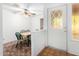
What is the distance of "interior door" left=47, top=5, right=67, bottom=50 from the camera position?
1.96 m

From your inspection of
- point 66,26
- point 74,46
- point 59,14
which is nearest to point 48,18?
point 59,14

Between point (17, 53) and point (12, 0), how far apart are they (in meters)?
0.95

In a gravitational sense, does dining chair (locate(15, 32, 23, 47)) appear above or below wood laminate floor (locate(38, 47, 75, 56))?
above

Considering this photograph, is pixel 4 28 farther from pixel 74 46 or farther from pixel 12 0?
pixel 74 46

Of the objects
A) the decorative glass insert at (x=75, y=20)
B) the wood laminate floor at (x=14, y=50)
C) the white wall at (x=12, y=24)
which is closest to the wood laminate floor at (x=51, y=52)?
the wood laminate floor at (x=14, y=50)

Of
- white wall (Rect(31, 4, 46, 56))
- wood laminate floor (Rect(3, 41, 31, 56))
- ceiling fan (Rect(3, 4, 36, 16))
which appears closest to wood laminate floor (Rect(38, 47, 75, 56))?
white wall (Rect(31, 4, 46, 56))

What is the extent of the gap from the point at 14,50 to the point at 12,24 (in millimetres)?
470

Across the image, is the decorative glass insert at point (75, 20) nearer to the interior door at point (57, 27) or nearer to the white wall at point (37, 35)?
the interior door at point (57, 27)

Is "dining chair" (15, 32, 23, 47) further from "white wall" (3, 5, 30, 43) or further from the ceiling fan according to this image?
the ceiling fan

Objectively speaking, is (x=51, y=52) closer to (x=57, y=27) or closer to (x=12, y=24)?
(x=57, y=27)

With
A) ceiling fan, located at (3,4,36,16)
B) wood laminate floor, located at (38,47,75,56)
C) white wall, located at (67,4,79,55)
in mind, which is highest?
ceiling fan, located at (3,4,36,16)

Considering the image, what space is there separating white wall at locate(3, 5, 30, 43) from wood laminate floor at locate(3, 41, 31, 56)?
10 centimetres

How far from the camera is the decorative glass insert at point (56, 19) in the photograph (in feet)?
6.46

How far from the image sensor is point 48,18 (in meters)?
1.98
